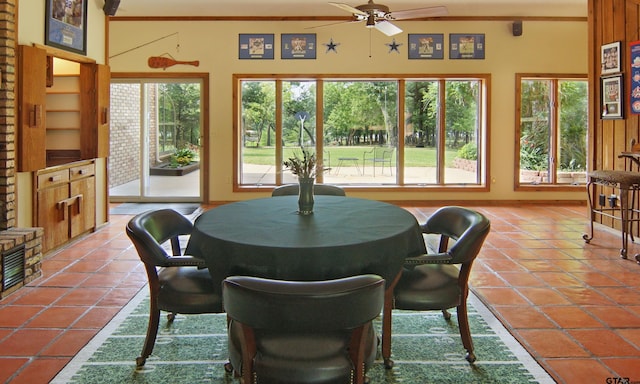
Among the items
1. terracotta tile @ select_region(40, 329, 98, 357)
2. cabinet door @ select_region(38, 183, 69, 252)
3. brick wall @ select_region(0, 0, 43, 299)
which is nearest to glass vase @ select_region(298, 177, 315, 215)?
terracotta tile @ select_region(40, 329, 98, 357)

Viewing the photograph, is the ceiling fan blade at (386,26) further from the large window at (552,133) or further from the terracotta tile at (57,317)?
the terracotta tile at (57,317)

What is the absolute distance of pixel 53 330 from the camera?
336 centimetres

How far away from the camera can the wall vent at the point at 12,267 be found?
3.97 metres

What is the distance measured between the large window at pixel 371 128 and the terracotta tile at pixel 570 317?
5.21 m

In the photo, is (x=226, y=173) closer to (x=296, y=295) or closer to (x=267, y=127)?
(x=267, y=127)

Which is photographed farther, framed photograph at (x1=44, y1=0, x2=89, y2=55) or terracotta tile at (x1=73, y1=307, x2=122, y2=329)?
framed photograph at (x1=44, y1=0, x2=89, y2=55)

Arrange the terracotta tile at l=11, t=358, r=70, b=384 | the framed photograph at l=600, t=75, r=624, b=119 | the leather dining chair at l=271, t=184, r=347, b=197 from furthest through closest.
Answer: the framed photograph at l=600, t=75, r=624, b=119 → the leather dining chair at l=271, t=184, r=347, b=197 → the terracotta tile at l=11, t=358, r=70, b=384

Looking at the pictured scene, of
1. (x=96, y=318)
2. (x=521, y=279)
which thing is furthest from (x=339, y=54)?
(x=96, y=318)

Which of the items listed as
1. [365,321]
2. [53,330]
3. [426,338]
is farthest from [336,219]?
[53,330]

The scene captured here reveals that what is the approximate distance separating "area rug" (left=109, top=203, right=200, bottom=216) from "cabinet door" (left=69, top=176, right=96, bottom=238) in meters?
1.51

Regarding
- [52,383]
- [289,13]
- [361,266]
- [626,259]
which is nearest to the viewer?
[361,266]

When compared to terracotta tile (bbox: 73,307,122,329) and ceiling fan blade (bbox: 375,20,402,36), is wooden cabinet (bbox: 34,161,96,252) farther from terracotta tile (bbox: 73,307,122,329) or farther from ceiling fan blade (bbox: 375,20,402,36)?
ceiling fan blade (bbox: 375,20,402,36)

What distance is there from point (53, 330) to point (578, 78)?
8.31 metres

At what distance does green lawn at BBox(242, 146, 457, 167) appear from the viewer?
29.3 ft
